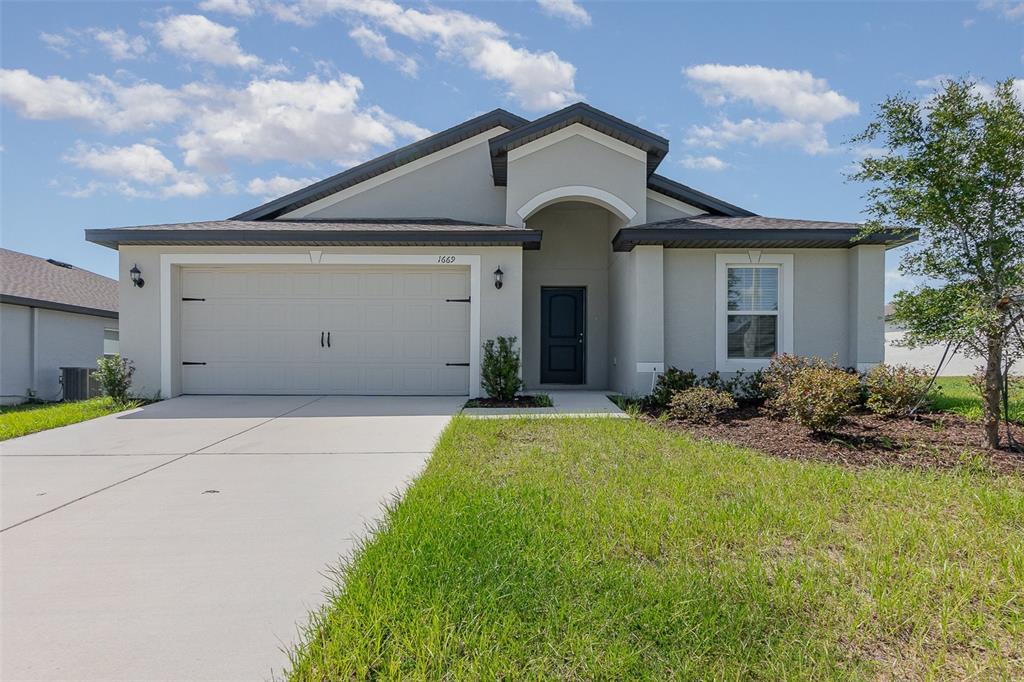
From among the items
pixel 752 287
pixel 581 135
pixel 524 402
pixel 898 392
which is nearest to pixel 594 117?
pixel 581 135

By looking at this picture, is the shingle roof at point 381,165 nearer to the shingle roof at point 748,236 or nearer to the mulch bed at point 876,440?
the shingle roof at point 748,236

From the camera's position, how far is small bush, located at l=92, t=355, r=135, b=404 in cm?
922

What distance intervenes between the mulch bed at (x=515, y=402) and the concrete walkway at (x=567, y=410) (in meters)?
0.20

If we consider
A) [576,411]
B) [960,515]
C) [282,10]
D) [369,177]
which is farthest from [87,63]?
[960,515]

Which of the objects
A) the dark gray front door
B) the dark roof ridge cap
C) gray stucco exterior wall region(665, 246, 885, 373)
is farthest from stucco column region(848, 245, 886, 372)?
the dark gray front door

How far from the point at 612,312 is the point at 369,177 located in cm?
636

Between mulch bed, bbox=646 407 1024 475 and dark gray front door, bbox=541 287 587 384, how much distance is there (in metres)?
4.49

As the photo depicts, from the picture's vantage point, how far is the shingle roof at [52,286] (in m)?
13.3

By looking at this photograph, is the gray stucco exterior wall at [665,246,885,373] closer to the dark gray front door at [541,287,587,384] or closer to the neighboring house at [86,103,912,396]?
the neighboring house at [86,103,912,396]

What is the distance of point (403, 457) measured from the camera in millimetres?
5691

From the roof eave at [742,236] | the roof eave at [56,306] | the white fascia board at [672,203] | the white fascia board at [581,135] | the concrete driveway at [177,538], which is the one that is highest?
the white fascia board at [581,135]

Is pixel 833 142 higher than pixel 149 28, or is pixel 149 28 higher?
pixel 149 28

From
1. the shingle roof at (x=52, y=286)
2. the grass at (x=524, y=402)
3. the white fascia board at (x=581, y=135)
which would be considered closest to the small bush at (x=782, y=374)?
the grass at (x=524, y=402)

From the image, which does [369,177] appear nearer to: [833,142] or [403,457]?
[403,457]
